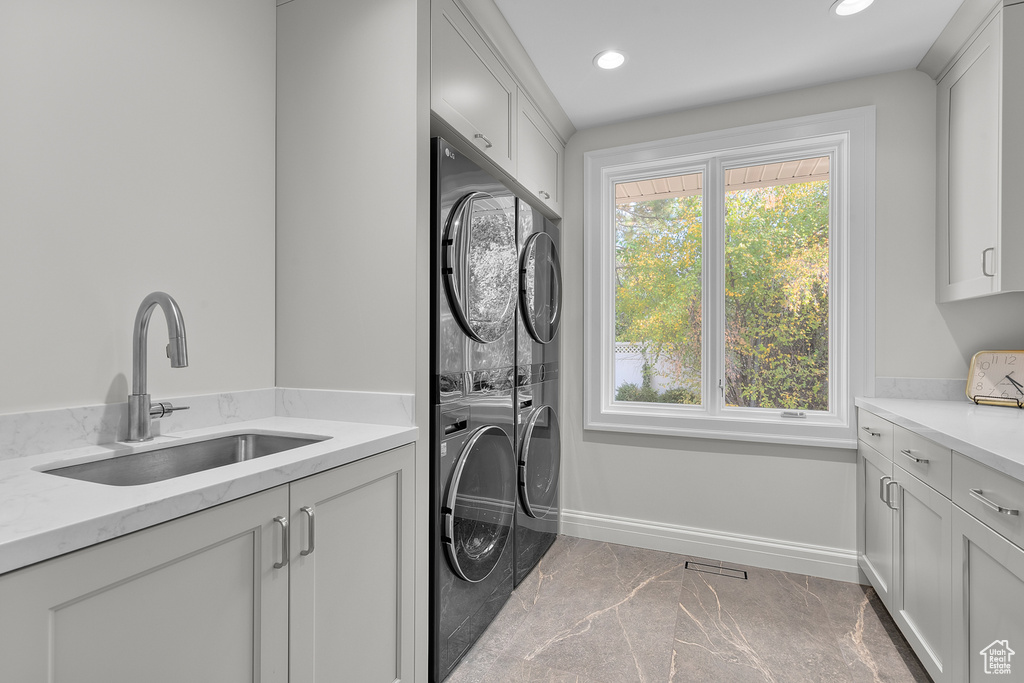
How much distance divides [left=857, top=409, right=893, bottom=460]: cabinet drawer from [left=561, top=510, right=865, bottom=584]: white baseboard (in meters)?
0.62

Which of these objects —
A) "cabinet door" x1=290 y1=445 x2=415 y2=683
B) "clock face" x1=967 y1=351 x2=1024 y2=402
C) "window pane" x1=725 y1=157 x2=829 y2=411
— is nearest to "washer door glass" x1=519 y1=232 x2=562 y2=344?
"window pane" x1=725 y1=157 x2=829 y2=411

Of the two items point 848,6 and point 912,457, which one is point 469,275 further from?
point 848,6

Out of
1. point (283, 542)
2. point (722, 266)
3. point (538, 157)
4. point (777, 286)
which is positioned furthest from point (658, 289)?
point (283, 542)

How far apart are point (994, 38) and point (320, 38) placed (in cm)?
239

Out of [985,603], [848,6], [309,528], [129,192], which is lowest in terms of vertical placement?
[985,603]

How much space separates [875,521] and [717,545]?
0.76 meters

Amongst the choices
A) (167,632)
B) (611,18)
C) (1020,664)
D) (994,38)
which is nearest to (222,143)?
(167,632)

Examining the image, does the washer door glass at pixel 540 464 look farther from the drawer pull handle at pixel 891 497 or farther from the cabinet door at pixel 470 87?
the drawer pull handle at pixel 891 497

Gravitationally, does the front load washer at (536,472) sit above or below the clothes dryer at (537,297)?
below

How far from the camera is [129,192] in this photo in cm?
136

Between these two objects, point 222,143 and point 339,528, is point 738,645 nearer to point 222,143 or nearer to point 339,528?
point 339,528

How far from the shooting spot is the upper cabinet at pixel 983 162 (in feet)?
5.86

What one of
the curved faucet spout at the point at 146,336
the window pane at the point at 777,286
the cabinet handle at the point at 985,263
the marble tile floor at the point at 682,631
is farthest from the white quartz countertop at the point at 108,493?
the cabinet handle at the point at 985,263

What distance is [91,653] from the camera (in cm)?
77
